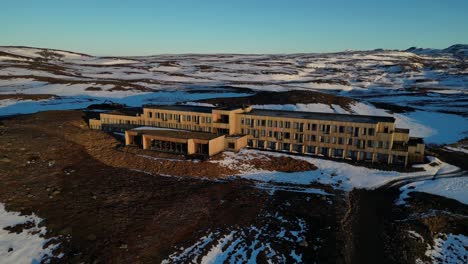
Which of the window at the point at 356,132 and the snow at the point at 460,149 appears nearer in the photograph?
the window at the point at 356,132

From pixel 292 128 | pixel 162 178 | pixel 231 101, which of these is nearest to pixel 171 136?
pixel 162 178

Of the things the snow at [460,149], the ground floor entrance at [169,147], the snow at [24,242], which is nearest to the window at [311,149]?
the ground floor entrance at [169,147]

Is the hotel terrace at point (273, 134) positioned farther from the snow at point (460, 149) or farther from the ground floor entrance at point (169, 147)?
the snow at point (460, 149)

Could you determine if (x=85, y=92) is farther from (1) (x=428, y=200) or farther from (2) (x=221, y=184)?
(1) (x=428, y=200)

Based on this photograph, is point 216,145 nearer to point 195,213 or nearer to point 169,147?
point 169,147

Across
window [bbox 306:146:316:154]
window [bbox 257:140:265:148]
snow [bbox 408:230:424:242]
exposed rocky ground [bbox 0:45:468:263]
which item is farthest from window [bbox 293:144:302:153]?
snow [bbox 408:230:424:242]

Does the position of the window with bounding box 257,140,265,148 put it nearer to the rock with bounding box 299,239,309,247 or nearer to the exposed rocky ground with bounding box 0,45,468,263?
the exposed rocky ground with bounding box 0,45,468,263
